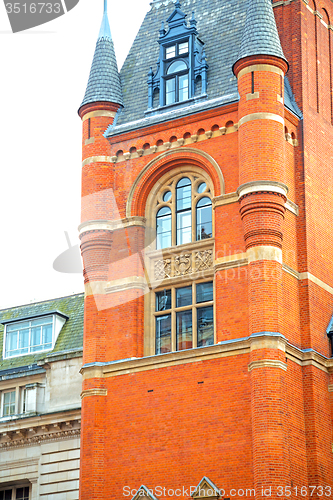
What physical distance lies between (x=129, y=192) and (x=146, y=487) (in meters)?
10.6

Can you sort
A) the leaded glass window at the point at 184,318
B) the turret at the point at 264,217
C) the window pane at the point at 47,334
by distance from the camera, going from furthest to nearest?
the window pane at the point at 47,334 < the leaded glass window at the point at 184,318 < the turret at the point at 264,217

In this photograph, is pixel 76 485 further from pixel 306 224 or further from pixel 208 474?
pixel 306 224

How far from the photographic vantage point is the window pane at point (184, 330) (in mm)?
35000

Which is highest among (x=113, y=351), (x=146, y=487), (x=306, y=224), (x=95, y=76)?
(x=95, y=76)

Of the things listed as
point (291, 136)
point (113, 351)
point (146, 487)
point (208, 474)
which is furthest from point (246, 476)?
point (291, 136)

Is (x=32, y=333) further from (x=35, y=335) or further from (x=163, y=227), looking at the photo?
(x=163, y=227)

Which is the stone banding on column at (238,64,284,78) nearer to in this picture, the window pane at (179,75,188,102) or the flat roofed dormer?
the window pane at (179,75,188,102)

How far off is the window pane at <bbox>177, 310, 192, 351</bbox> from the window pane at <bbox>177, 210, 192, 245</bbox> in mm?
2677

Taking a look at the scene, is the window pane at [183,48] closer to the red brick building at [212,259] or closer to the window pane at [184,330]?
the red brick building at [212,259]

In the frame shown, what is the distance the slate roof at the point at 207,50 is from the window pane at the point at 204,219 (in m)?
3.38

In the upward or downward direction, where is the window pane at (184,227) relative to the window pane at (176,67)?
downward

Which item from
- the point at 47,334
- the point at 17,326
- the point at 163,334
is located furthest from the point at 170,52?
the point at 17,326

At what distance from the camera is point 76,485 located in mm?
39781

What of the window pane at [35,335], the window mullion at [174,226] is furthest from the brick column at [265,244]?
the window pane at [35,335]
